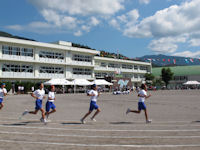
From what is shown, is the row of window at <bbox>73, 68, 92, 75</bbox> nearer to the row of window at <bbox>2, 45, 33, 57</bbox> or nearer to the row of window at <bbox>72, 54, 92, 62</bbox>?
the row of window at <bbox>72, 54, 92, 62</bbox>

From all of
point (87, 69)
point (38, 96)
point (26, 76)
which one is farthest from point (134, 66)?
point (38, 96)

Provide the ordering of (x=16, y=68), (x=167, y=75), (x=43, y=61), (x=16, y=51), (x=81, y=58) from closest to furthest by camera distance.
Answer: (x=16, y=68) < (x=16, y=51) < (x=43, y=61) < (x=81, y=58) < (x=167, y=75)

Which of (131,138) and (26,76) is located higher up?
(26,76)

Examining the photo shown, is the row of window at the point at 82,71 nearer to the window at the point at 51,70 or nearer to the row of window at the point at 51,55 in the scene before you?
the window at the point at 51,70

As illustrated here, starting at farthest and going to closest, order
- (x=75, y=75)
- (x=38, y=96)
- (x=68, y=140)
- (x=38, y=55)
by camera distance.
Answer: (x=75, y=75)
(x=38, y=55)
(x=38, y=96)
(x=68, y=140)

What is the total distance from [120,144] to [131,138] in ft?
2.75

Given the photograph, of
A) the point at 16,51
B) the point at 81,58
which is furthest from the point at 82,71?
the point at 16,51

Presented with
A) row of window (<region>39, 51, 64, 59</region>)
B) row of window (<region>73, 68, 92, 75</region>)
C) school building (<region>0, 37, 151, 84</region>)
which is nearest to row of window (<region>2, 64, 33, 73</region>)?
school building (<region>0, 37, 151, 84</region>)

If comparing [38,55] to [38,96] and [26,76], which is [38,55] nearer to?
[26,76]

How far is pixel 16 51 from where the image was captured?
163 ft

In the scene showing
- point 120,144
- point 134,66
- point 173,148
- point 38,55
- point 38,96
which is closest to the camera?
point 173,148

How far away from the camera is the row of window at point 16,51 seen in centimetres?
4783

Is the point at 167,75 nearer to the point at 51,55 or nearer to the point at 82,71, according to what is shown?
the point at 82,71

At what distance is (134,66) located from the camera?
90.1 meters
